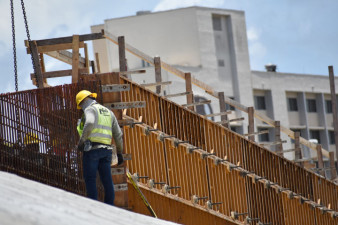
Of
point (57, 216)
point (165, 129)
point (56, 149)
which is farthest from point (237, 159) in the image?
point (57, 216)

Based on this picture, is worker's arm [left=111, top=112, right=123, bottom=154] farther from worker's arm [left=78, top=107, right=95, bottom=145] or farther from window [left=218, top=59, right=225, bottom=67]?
window [left=218, top=59, right=225, bottom=67]

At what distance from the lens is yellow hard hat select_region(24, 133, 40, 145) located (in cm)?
1537

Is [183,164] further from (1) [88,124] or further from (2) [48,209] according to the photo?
(2) [48,209]

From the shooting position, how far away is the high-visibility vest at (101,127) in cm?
1444

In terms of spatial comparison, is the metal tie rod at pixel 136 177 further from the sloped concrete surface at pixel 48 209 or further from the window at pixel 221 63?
the window at pixel 221 63

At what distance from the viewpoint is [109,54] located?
69188 millimetres

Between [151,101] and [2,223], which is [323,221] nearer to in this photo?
[151,101]

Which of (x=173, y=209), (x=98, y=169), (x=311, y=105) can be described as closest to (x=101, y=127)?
(x=98, y=169)

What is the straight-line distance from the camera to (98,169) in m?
14.9

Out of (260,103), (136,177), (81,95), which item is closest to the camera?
(81,95)

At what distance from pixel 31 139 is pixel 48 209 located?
6.37 meters

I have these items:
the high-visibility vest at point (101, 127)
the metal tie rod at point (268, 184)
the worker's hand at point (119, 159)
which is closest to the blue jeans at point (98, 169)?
the high-visibility vest at point (101, 127)

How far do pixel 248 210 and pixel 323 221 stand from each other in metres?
5.84

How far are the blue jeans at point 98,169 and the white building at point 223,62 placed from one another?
1971 inches
